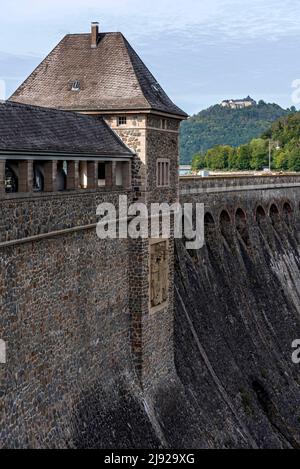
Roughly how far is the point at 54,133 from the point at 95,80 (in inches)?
211

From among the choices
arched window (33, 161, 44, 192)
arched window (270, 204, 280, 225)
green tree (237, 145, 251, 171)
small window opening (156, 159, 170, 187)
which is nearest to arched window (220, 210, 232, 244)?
arched window (270, 204, 280, 225)

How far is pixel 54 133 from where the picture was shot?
20109 mm

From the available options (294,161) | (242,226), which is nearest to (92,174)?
(242,226)

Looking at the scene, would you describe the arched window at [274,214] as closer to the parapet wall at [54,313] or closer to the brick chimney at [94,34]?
the brick chimney at [94,34]

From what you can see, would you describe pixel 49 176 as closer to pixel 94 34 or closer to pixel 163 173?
pixel 163 173

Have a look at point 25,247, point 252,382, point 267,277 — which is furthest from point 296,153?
point 25,247

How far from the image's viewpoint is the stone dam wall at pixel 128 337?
17.7 m

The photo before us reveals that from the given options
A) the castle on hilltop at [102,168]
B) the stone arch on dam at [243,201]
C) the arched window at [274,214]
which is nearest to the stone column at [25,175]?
the castle on hilltop at [102,168]

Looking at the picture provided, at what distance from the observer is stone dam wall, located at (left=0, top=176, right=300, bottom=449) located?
17.7 m

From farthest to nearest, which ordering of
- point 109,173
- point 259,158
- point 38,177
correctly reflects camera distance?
point 259,158
point 109,173
point 38,177

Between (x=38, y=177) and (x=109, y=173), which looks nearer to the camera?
(x=38, y=177)

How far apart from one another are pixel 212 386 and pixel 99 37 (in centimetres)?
1340

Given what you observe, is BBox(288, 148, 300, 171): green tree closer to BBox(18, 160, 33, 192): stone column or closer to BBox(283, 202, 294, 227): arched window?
BBox(283, 202, 294, 227): arched window

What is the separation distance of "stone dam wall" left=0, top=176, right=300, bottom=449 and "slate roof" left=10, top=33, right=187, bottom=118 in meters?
3.38
